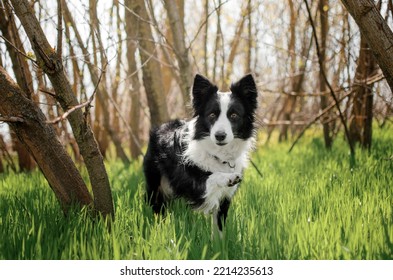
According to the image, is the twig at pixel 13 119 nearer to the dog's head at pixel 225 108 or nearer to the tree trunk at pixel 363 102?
the dog's head at pixel 225 108

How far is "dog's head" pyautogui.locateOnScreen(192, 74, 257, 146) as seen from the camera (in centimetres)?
353

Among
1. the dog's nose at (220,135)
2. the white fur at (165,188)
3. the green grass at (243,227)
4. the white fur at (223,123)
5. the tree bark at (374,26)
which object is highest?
the tree bark at (374,26)

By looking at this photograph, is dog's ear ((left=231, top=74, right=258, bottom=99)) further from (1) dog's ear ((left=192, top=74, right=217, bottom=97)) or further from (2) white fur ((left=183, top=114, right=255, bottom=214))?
(2) white fur ((left=183, top=114, right=255, bottom=214))

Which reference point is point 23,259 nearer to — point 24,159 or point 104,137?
point 24,159

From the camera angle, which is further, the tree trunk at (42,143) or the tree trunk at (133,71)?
the tree trunk at (133,71)

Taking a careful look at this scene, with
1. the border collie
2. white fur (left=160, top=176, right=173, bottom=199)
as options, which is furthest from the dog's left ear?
white fur (left=160, top=176, right=173, bottom=199)

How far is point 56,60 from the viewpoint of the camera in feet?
9.18

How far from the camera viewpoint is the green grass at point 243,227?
263 cm

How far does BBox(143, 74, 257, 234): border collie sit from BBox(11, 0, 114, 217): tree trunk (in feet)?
2.46

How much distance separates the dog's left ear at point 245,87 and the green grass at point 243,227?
100 centimetres

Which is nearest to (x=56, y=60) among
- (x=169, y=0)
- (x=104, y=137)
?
(x=169, y=0)

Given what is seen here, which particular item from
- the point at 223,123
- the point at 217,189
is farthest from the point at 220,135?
the point at 217,189

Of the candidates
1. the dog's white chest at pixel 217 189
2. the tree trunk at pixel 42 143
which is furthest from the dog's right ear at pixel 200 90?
the tree trunk at pixel 42 143

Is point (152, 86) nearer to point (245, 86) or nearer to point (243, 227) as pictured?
point (245, 86)
